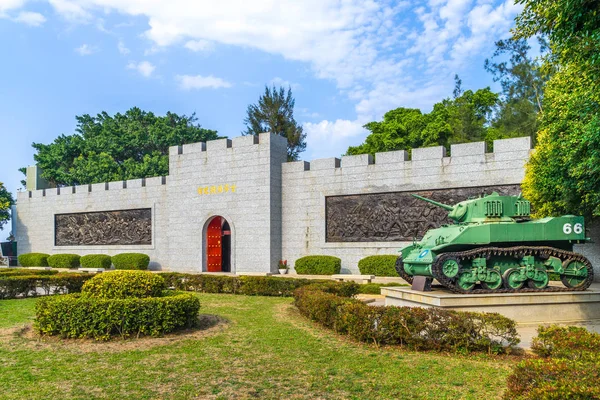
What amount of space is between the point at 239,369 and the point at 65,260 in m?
22.1

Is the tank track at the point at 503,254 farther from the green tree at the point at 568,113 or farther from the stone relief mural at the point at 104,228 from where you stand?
the stone relief mural at the point at 104,228

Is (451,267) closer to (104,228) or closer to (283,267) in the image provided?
(283,267)

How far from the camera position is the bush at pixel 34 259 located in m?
26.2

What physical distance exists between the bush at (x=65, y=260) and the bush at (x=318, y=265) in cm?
1305

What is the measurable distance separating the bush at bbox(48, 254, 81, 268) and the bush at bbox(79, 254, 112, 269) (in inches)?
Result: 36.8

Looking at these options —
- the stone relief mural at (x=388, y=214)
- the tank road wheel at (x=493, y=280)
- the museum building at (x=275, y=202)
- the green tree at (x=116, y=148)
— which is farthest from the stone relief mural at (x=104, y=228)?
the tank road wheel at (x=493, y=280)

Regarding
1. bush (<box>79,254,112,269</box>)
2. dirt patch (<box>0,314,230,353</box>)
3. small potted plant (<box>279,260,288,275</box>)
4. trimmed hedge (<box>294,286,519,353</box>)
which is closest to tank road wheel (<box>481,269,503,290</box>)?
trimmed hedge (<box>294,286,519,353</box>)

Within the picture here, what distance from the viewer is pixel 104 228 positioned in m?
25.5

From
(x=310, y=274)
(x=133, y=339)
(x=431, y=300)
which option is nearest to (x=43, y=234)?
(x=310, y=274)

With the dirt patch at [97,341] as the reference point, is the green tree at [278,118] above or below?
above

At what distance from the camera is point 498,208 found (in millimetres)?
9789

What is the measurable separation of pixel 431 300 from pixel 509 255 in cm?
182

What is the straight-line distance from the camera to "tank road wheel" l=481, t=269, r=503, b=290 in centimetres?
924

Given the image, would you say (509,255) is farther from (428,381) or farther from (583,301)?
(428,381)
